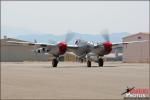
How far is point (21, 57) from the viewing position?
291ft

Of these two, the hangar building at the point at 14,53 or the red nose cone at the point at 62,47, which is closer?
the red nose cone at the point at 62,47

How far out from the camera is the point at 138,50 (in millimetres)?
74812

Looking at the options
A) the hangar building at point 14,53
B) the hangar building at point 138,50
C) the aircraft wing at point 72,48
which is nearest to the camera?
the aircraft wing at point 72,48

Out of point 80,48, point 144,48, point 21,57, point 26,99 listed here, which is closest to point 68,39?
point 80,48

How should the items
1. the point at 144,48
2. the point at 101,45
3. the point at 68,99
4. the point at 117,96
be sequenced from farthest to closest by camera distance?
the point at 144,48, the point at 101,45, the point at 117,96, the point at 68,99

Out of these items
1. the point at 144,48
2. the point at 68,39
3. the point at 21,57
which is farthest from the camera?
the point at 21,57

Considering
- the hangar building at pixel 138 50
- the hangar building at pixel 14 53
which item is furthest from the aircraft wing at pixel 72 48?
the hangar building at pixel 14 53

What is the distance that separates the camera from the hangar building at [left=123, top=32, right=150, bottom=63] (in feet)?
238

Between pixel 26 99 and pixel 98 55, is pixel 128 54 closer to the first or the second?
pixel 98 55

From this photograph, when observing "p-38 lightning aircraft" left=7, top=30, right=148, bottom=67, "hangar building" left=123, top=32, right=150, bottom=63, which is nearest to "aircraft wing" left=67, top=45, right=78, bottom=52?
"p-38 lightning aircraft" left=7, top=30, right=148, bottom=67

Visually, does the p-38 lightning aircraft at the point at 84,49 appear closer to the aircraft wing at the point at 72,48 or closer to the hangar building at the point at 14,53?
the aircraft wing at the point at 72,48

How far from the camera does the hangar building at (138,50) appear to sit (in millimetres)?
72669

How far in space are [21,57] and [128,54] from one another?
1032 inches

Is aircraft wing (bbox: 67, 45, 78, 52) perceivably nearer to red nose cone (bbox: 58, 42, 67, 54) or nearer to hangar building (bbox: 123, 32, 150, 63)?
red nose cone (bbox: 58, 42, 67, 54)
